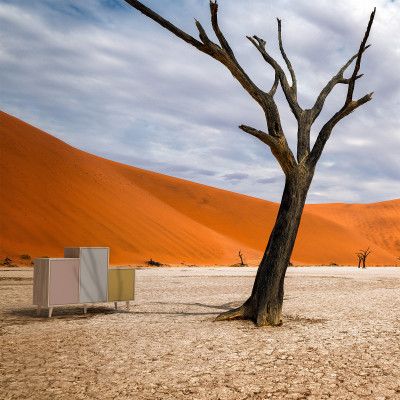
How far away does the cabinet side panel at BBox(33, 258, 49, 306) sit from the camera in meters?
7.77

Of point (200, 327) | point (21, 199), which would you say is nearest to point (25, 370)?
point (200, 327)

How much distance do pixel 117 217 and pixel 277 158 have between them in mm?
35979

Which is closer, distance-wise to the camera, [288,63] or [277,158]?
[277,158]

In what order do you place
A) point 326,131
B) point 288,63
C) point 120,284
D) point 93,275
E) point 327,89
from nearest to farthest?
1. point 326,131
2. point 93,275
3. point 327,89
4. point 120,284
5. point 288,63

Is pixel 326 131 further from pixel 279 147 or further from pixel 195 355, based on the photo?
pixel 195 355

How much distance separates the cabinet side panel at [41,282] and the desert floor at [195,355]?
36 cm

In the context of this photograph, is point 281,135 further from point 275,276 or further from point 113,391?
point 113,391

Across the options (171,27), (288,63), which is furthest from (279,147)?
(171,27)

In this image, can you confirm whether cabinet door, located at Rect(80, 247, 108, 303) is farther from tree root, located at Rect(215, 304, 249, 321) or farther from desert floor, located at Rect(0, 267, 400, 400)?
tree root, located at Rect(215, 304, 249, 321)

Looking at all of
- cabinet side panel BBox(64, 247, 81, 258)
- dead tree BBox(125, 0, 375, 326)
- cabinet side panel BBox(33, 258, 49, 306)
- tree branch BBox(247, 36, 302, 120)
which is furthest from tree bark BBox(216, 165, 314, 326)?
cabinet side panel BBox(33, 258, 49, 306)

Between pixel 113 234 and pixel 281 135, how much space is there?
32693 millimetres

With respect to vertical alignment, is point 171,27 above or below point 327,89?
above

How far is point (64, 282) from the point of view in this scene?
313 inches

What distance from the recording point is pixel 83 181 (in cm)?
4391
